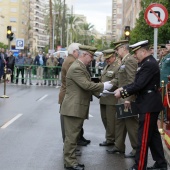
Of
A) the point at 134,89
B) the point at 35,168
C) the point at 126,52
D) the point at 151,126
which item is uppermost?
the point at 126,52

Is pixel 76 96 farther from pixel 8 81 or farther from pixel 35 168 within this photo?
pixel 8 81

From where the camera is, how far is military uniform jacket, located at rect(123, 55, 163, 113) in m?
7.17

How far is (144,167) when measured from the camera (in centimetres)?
732

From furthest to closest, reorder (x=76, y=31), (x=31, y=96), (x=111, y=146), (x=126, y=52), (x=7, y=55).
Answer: (x=76, y=31) < (x=7, y=55) < (x=31, y=96) < (x=111, y=146) < (x=126, y=52)

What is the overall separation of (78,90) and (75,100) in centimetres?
16

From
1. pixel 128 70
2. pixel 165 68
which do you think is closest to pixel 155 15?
pixel 165 68

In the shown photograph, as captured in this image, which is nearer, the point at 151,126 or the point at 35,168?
the point at 151,126

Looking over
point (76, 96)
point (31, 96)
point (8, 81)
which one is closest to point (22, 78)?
point (8, 81)

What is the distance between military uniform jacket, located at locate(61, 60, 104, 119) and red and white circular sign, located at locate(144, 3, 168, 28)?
5.25m

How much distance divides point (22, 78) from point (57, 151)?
20.2 metres

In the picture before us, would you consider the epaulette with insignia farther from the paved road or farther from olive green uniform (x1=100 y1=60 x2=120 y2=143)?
olive green uniform (x1=100 y1=60 x2=120 y2=143)

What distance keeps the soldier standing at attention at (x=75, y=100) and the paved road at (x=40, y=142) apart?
38cm

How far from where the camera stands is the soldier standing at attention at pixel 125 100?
8586 millimetres

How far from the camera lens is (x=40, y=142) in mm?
10094
